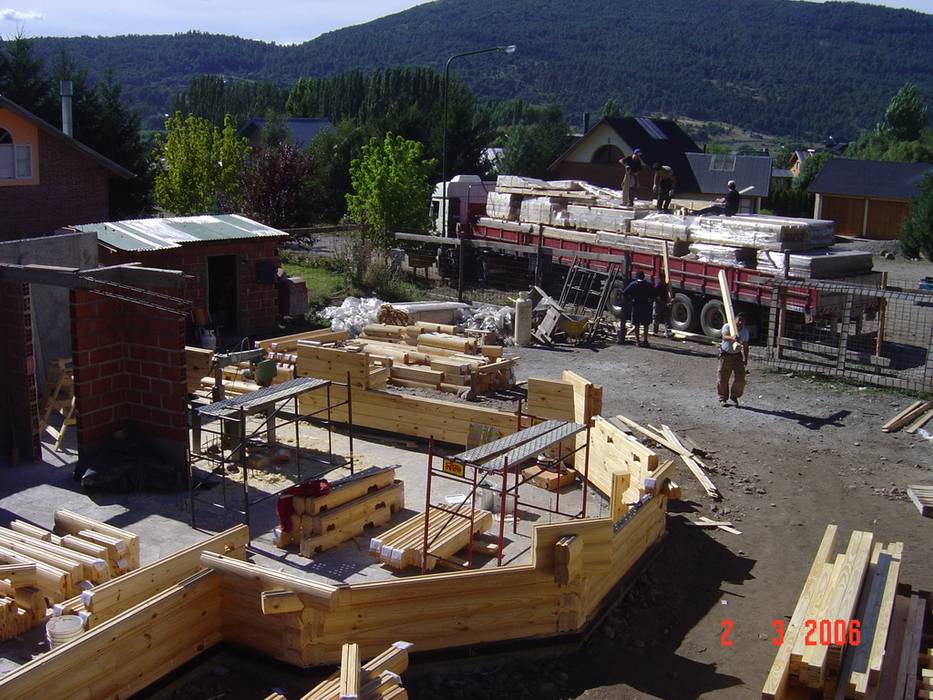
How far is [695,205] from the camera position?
85.3ft

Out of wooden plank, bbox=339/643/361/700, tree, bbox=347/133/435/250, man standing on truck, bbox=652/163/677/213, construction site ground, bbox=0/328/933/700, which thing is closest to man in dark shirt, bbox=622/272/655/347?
construction site ground, bbox=0/328/933/700

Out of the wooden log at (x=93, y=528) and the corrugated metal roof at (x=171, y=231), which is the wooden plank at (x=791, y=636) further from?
the corrugated metal roof at (x=171, y=231)

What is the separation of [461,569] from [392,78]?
80383 mm

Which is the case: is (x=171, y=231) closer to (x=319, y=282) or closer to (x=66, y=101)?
(x=319, y=282)

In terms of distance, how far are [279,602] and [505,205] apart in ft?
72.7

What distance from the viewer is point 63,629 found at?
26.8ft

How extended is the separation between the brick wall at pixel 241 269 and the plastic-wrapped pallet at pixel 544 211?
9197 millimetres

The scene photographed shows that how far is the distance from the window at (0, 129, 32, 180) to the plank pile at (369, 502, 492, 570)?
1524cm

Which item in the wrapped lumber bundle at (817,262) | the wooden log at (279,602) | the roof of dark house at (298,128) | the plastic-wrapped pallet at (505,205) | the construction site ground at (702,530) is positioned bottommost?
the construction site ground at (702,530)

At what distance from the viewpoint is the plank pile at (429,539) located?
10.2m

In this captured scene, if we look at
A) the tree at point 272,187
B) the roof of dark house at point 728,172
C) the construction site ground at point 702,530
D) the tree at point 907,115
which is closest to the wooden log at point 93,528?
the construction site ground at point 702,530

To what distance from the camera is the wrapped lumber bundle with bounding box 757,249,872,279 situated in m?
20.8

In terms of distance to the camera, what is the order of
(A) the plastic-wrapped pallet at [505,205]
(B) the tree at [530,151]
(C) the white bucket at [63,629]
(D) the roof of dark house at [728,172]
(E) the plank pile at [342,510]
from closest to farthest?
(C) the white bucket at [63,629] → (E) the plank pile at [342,510] → (A) the plastic-wrapped pallet at [505,205] → (D) the roof of dark house at [728,172] → (B) the tree at [530,151]
